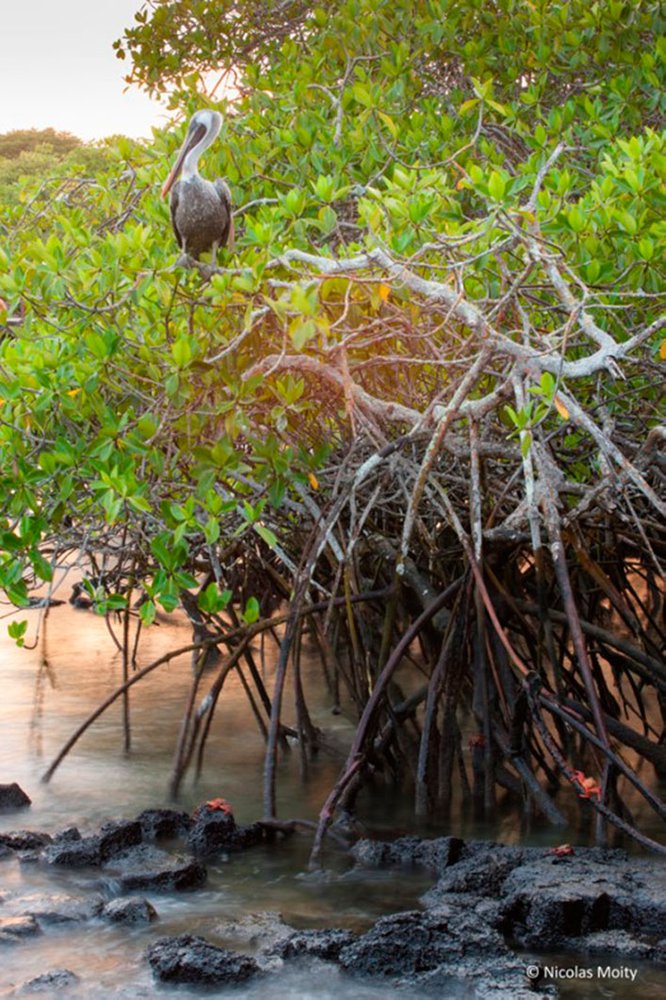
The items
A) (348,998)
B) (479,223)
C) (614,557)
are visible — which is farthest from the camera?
(614,557)

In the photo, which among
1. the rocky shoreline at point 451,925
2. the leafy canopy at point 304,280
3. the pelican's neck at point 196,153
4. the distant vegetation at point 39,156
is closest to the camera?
the rocky shoreline at point 451,925

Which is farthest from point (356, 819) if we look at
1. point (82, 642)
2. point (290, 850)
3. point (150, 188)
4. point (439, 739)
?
point (82, 642)

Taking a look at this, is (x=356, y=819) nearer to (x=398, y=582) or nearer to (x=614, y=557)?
(x=398, y=582)

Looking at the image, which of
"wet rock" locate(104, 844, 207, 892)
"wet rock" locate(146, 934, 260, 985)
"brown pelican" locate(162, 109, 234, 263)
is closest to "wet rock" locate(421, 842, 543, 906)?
"wet rock" locate(146, 934, 260, 985)

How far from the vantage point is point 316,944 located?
4.11m

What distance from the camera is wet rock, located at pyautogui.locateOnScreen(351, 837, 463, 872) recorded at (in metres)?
4.84

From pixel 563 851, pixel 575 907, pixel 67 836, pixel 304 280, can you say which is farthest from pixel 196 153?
pixel 575 907

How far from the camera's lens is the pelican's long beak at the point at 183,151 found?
184 inches

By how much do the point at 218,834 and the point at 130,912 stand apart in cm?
75

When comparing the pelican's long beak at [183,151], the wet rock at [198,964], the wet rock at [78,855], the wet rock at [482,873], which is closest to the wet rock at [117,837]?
the wet rock at [78,855]

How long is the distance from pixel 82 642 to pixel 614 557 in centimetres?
567

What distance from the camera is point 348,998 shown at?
3895mm

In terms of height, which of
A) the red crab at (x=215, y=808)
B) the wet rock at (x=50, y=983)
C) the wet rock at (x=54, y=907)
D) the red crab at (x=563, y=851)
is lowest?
the wet rock at (x=50, y=983)

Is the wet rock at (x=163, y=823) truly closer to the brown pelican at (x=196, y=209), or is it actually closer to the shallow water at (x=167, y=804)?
the shallow water at (x=167, y=804)
